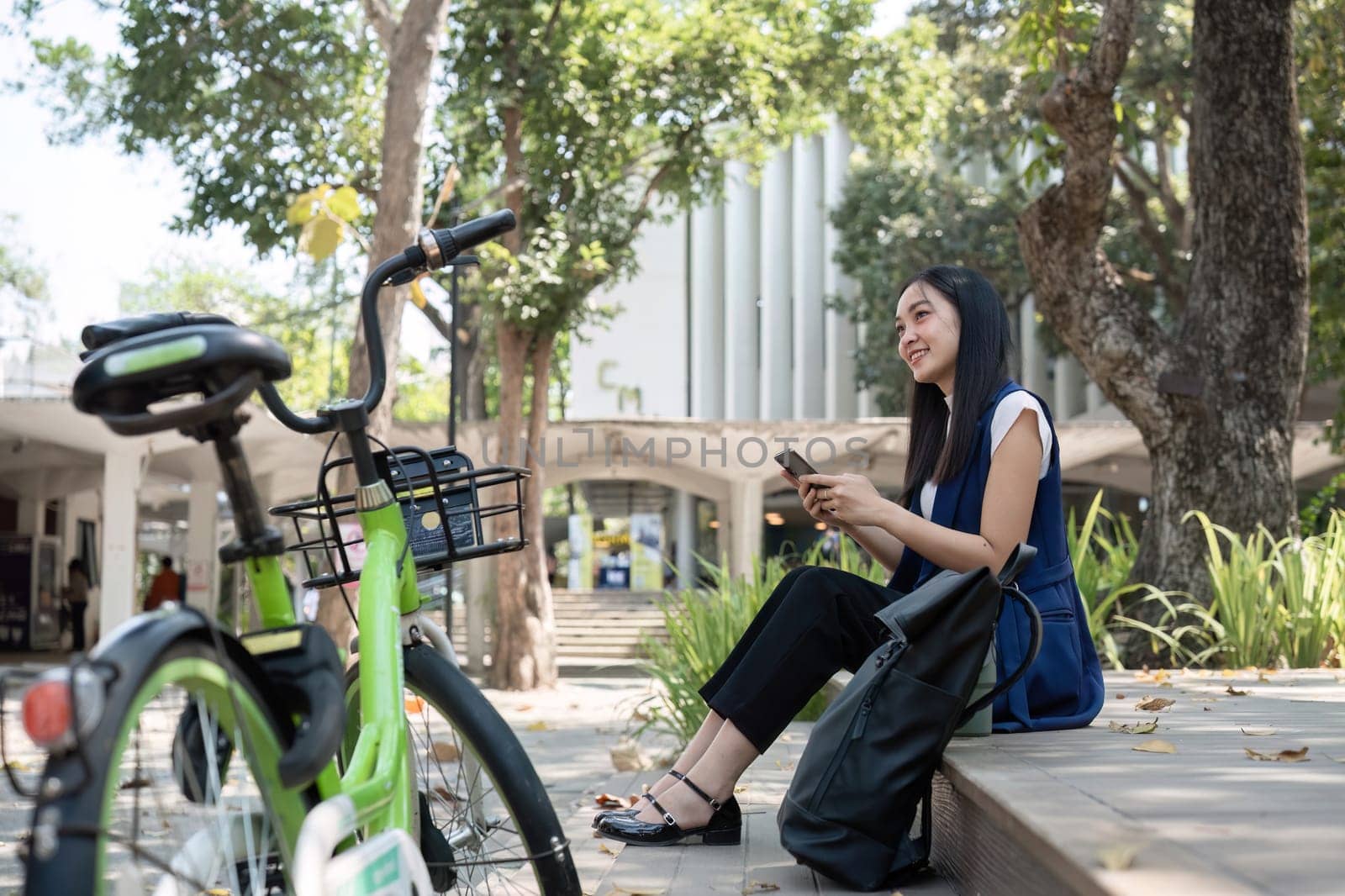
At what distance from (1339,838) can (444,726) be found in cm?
127

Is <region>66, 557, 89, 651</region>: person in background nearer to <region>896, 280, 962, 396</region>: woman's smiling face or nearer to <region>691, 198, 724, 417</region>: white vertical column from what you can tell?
<region>691, 198, 724, 417</region>: white vertical column

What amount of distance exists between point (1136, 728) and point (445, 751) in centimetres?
154

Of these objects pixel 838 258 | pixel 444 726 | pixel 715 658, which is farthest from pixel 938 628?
pixel 838 258

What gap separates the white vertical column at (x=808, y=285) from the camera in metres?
30.3

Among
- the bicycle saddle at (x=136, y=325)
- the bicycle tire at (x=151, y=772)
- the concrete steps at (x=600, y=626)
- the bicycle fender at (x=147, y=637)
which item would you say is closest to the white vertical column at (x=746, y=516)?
the concrete steps at (x=600, y=626)

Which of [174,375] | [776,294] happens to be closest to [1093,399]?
[776,294]

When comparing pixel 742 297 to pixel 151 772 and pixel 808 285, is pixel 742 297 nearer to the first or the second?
pixel 808 285

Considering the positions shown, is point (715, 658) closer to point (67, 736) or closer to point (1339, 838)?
point (1339, 838)

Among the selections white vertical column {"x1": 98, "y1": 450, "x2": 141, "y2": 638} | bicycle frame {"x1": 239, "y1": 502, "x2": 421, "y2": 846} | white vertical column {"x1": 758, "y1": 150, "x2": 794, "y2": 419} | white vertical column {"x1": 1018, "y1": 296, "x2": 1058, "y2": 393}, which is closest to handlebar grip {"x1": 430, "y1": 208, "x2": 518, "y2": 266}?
bicycle frame {"x1": 239, "y1": 502, "x2": 421, "y2": 846}

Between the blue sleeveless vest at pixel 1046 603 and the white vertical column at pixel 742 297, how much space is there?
91.3 ft

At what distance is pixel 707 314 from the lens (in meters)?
31.1

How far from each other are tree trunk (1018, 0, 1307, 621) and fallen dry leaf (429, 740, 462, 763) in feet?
17.0

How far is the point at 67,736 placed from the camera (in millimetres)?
1223

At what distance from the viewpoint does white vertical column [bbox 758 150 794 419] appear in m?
30.6
